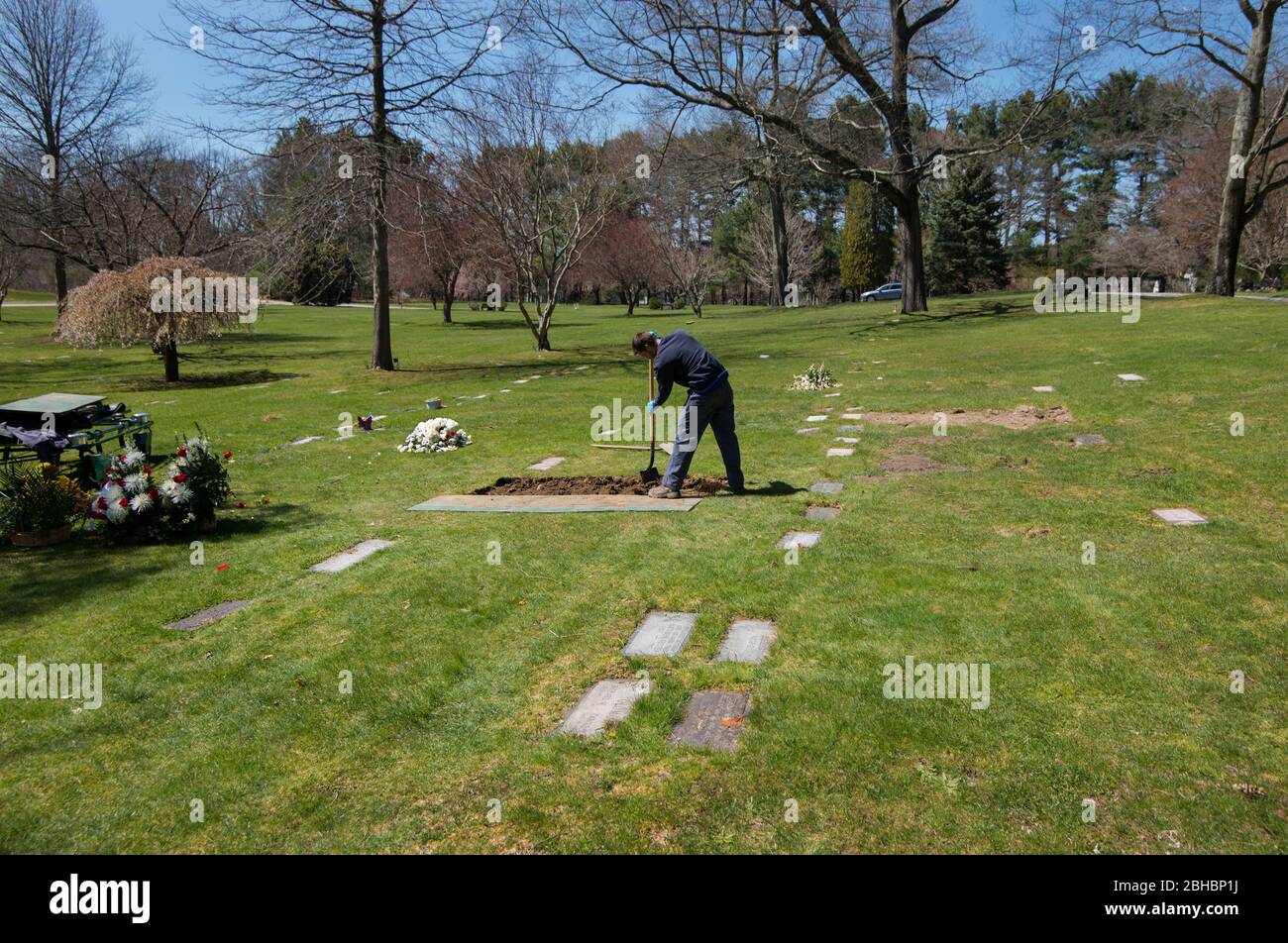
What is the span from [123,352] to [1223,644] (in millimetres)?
32939

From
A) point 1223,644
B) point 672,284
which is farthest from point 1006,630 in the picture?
point 672,284

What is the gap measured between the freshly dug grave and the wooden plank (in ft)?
0.60

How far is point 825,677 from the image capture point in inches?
165

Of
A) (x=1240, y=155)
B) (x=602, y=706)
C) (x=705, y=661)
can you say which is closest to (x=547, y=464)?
(x=705, y=661)

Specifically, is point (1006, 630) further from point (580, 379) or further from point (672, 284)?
point (672, 284)

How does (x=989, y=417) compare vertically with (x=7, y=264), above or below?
below

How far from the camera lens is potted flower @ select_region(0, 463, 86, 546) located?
277 inches

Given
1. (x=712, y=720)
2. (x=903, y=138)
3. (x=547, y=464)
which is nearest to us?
(x=712, y=720)

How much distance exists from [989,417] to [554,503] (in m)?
6.49

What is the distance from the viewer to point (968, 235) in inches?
1864

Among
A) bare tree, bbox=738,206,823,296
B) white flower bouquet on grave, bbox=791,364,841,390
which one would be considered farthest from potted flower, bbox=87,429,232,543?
bare tree, bbox=738,206,823,296

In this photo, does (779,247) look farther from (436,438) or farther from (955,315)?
(436,438)
